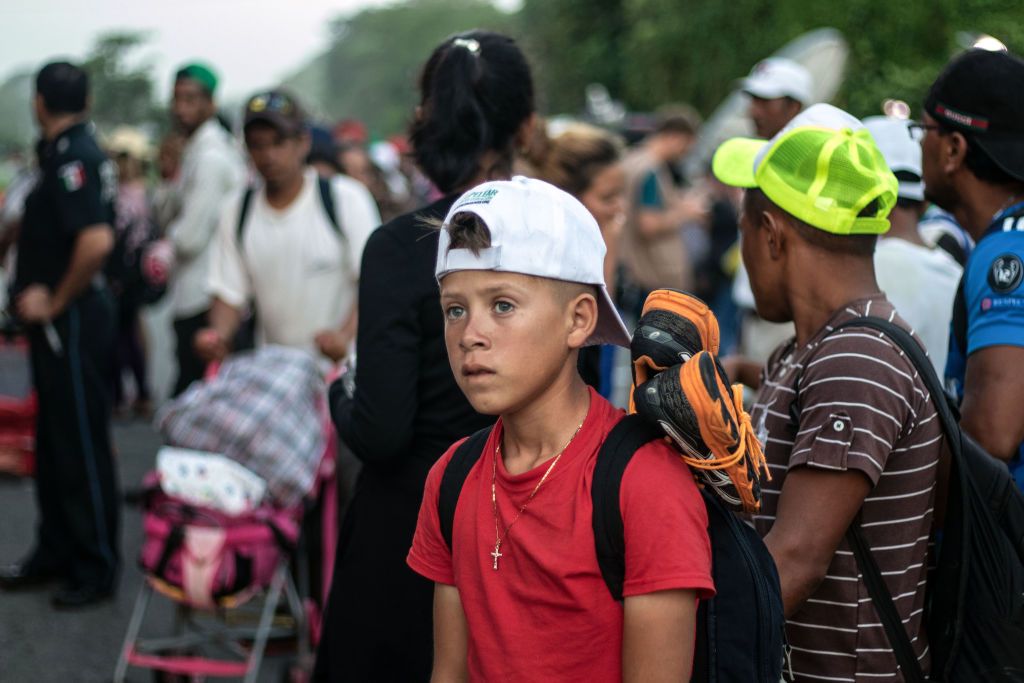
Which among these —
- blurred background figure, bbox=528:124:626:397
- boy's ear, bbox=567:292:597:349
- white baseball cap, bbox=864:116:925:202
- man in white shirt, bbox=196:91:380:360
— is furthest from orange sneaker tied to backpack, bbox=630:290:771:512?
blurred background figure, bbox=528:124:626:397

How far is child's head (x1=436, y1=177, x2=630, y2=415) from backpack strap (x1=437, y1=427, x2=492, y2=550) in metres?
0.20

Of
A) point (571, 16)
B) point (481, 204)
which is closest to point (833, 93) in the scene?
point (481, 204)

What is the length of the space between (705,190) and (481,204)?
1118cm

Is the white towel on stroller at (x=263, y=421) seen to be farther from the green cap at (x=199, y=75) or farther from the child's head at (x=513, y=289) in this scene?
the green cap at (x=199, y=75)

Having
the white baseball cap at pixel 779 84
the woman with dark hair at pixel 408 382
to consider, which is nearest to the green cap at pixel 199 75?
the white baseball cap at pixel 779 84

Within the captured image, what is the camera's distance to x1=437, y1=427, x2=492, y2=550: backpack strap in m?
2.26

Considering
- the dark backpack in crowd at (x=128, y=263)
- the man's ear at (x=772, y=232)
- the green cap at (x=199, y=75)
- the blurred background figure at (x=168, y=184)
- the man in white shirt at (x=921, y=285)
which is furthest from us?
the dark backpack in crowd at (x=128, y=263)

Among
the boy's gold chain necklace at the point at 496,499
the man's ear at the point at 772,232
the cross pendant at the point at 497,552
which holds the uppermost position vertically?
the man's ear at the point at 772,232

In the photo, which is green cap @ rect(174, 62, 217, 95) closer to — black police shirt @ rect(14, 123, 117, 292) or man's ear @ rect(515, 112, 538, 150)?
black police shirt @ rect(14, 123, 117, 292)

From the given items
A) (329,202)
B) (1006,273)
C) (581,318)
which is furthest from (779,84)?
(581,318)

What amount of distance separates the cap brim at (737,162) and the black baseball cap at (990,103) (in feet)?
1.94

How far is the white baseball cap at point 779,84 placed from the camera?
19.7 feet

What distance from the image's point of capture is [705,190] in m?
13.0

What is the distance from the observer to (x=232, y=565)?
4.31m
